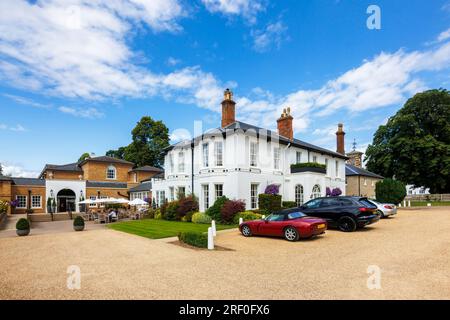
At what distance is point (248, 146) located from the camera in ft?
68.3

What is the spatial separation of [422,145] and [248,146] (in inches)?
1166

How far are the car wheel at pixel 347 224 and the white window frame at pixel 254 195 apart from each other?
25.3 ft

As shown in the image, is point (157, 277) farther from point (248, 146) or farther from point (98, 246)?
point (248, 146)

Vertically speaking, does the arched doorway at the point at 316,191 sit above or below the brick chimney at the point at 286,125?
below

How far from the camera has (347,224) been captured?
13.7 meters

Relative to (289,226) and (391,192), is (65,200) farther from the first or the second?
(391,192)

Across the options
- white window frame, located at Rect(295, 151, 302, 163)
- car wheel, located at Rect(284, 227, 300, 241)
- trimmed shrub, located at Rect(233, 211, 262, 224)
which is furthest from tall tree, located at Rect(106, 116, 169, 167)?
car wheel, located at Rect(284, 227, 300, 241)

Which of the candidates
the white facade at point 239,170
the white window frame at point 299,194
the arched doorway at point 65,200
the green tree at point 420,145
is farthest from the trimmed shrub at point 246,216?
the green tree at point 420,145

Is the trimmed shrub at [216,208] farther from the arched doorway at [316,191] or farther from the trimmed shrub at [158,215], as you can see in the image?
the arched doorway at [316,191]

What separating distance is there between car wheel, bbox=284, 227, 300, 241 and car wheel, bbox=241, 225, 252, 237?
1.91 meters

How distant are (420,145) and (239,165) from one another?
30.6 metres

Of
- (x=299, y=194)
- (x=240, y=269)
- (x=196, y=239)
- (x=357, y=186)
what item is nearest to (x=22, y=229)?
(x=196, y=239)

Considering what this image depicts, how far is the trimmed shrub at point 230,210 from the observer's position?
18.3 m
